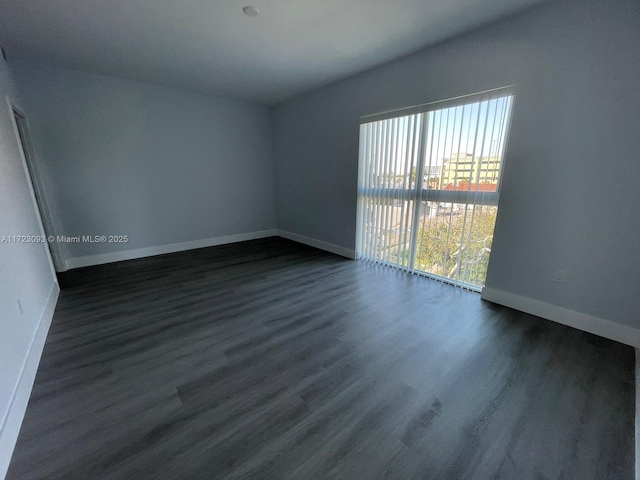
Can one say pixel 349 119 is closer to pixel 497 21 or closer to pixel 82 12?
pixel 497 21

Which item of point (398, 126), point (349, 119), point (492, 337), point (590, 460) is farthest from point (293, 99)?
point (590, 460)

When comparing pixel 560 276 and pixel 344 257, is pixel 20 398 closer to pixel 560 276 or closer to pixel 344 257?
pixel 344 257

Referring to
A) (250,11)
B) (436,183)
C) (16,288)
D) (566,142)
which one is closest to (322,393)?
(16,288)

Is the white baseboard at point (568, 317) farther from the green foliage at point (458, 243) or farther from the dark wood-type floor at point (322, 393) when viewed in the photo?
the green foliage at point (458, 243)

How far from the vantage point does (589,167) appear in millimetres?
1982

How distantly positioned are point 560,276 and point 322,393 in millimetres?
2286

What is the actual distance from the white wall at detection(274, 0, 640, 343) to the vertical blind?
15 cm

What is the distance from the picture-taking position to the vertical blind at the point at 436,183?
253 cm

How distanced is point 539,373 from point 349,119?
347cm

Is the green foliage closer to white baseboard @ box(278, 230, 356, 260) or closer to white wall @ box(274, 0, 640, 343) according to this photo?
white wall @ box(274, 0, 640, 343)

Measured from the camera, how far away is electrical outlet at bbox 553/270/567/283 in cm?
221

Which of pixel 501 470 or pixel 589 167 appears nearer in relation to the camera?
pixel 501 470

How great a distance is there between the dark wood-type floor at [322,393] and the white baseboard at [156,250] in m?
1.31

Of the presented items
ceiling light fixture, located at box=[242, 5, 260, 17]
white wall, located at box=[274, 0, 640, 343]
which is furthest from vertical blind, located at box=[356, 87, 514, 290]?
ceiling light fixture, located at box=[242, 5, 260, 17]
